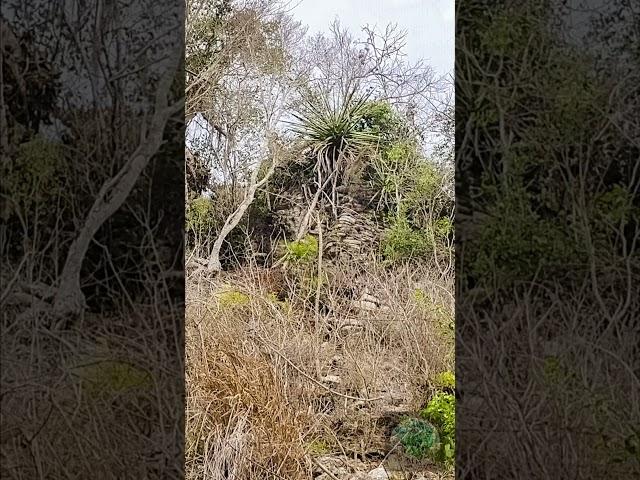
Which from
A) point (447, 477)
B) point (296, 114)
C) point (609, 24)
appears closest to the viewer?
point (609, 24)

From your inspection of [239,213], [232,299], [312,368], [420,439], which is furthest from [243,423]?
[239,213]

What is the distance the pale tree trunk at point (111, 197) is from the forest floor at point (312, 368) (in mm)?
614

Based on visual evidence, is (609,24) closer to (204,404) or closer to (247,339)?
(247,339)

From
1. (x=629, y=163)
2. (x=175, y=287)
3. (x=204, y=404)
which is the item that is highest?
(x=629, y=163)

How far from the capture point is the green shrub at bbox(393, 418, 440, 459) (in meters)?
2.00

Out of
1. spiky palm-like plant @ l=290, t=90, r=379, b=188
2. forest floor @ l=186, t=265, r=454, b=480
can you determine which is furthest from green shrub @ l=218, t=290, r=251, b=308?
spiky palm-like plant @ l=290, t=90, r=379, b=188

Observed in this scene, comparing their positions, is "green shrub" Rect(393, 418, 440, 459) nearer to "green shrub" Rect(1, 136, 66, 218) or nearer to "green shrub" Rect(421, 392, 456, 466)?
"green shrub" Rect(421, 392, 456, 466)

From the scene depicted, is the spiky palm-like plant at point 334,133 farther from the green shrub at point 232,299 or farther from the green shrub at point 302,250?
the green shrub at point 232,299

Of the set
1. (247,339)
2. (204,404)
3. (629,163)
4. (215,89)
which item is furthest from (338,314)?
(629,163)

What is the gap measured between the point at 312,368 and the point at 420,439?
36 centimetres

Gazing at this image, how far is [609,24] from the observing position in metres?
1.48

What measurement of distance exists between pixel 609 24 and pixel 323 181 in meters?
0.90

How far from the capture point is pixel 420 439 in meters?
2.00

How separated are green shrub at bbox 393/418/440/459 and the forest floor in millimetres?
25
